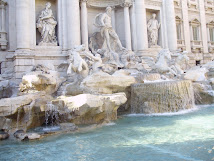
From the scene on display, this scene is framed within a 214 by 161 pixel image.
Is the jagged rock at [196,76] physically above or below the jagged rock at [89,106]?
above

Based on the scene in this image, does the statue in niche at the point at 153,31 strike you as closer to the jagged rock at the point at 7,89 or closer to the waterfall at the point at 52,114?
the jagged rock at the point at 7,89

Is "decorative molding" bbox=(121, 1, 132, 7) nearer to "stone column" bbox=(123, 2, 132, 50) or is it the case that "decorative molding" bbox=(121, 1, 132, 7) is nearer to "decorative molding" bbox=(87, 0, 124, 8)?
"stone column" bbox=(123, 2, 132, 50)

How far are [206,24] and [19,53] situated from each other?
48.6 feet

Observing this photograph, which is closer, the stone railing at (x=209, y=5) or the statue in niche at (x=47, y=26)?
the statue in niche at (x=47, y=26)

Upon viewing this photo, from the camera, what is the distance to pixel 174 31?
1552cm

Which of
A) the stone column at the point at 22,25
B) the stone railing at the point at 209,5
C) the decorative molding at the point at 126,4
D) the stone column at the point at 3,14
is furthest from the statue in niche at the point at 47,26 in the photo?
the stone railing at the point at 209,5

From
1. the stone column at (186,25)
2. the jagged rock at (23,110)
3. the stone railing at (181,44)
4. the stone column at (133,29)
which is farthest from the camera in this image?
the stone column at (186,25)

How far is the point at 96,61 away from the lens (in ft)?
33.6

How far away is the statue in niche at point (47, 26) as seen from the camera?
11875 millimetres

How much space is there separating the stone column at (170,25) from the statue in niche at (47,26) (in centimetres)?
773

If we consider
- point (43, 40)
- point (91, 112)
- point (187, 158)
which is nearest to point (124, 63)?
point (43, 40)

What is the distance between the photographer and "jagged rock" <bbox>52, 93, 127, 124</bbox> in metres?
6.43

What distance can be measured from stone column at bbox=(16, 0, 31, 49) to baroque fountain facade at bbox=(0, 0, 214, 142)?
46 mm

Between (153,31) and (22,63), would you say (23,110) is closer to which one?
(22,63)
